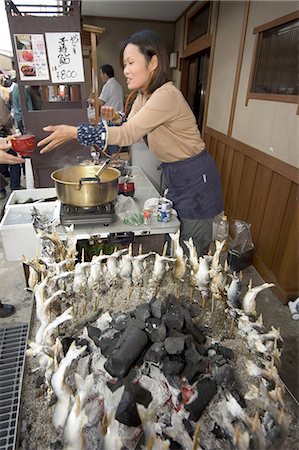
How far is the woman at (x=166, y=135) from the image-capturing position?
1.59 m

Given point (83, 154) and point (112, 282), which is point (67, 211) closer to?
point (112, 282)

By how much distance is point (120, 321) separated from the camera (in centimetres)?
134

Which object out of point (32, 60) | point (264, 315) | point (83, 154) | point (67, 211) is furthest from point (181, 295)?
A: point (32, 60)

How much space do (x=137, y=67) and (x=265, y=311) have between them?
2.11m

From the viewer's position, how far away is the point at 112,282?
1531mm

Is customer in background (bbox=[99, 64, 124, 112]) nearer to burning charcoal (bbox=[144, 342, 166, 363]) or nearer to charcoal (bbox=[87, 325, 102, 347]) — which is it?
charcoal (bbox=[87, 325, 102, 347])

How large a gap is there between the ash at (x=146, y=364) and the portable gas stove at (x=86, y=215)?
19 cm

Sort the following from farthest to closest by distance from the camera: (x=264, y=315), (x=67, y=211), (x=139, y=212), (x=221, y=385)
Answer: (x=264, y=315) < (x=139, y=212) < (x=67, y=211) < (x=221, y=385)

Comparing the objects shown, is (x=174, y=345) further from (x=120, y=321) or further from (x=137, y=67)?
(x=137, y=67)

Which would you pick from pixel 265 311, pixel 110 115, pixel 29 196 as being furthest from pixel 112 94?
pixel 265 311

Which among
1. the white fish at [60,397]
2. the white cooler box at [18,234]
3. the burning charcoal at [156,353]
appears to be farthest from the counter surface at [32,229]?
the white fish at [60,397]

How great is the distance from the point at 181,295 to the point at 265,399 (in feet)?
2.30

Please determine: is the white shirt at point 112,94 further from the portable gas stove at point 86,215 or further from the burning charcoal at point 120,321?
the burning charcoal at point 120,321

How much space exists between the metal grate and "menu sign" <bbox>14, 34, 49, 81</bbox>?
201 centimetres
